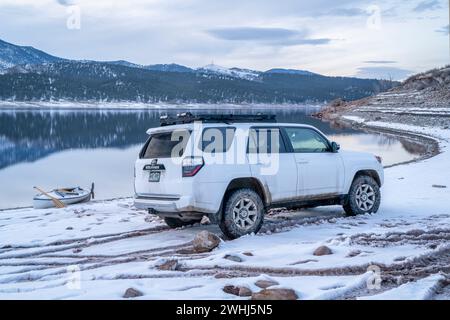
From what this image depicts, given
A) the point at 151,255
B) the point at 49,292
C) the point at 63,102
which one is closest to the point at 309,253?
the point at 151,255

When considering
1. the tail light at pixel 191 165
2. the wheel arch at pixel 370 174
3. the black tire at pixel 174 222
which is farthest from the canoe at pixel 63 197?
the wheel arch at pixel 370 174

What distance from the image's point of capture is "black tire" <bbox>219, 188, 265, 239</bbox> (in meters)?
7.66

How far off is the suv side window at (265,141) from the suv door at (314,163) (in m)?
0.20

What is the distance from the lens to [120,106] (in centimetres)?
18300

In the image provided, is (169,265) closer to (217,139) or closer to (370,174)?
(217,139)

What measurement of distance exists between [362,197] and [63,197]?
27.2ft

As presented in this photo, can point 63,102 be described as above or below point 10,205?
above

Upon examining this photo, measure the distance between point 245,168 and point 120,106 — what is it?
180056mm

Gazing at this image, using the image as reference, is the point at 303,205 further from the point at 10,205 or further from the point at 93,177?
the point at 93,177

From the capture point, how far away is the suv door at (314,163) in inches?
340

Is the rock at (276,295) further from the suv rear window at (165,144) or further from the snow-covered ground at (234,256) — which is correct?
the suv rear window at (165,144)

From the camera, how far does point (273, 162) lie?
823 cm

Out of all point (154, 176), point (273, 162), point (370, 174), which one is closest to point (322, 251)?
point (273, 162)

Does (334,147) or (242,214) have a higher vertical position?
(334,147)
